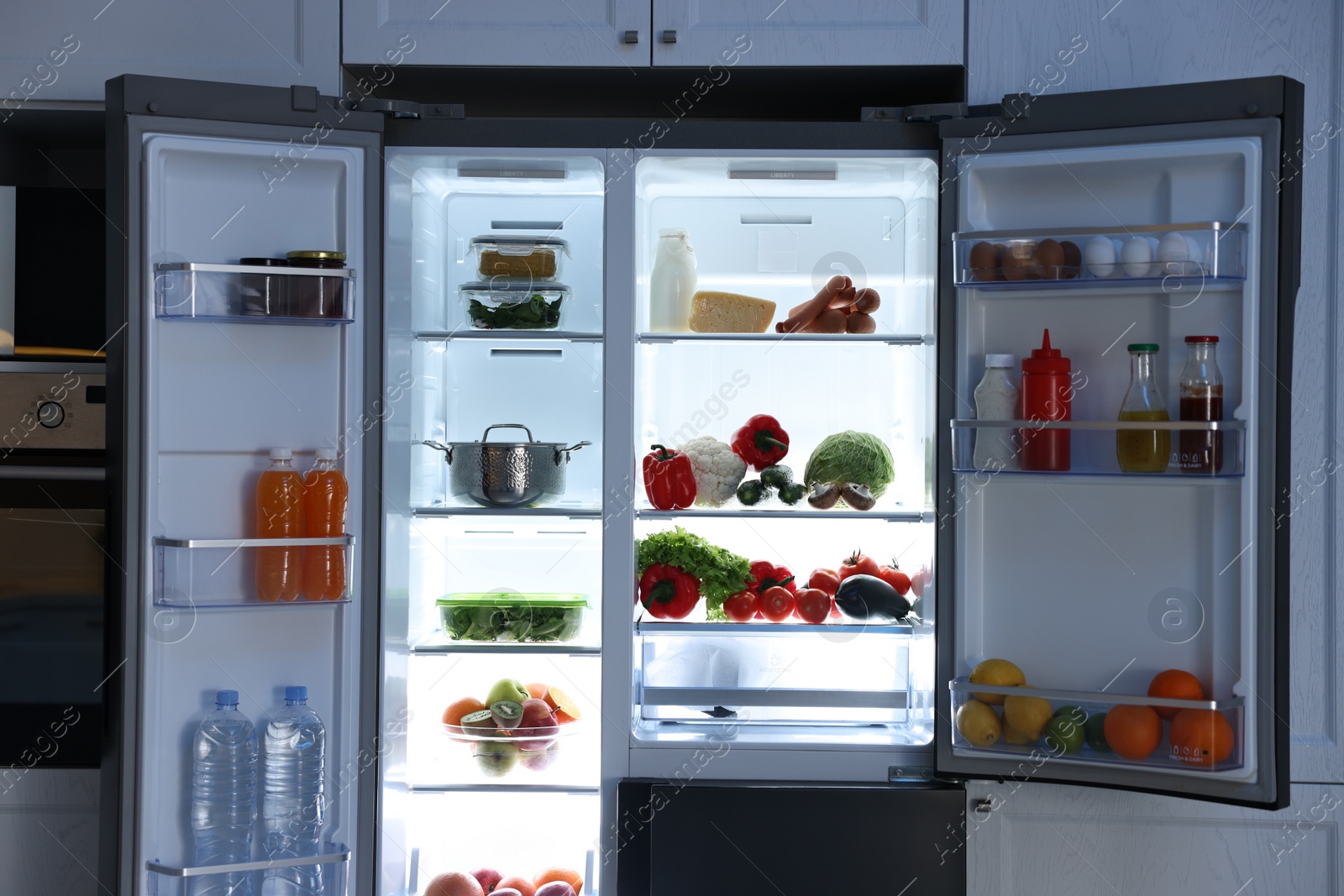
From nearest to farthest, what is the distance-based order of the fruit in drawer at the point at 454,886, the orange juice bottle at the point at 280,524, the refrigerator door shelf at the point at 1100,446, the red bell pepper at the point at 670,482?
the refrigerator door shelf at the point at 1100,446, the orange juice bottle at the point at 280,524, the fruit in drawer at the point at 454,886, the red bell pepper at the point at 670,482

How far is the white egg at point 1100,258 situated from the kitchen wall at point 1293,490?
44 centimetres

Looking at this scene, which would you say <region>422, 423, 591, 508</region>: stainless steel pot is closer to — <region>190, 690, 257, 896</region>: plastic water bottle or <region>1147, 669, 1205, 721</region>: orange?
<region>190, 690, 257, 896</region>: plastic water bottle

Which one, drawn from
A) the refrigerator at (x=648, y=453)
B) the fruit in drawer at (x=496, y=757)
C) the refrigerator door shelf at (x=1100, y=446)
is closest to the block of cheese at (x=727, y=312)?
the refrigerator at (x=648, y=453)

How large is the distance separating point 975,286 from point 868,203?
523 mm

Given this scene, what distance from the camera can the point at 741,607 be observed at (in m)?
2.04

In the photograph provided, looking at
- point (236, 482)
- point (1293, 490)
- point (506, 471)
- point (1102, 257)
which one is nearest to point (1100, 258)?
point (1102, 257)

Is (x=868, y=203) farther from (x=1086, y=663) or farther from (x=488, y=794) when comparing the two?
(x=488, y=794)

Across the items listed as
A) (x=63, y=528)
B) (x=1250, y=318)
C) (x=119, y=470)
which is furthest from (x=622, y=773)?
(x=1250, y=318)

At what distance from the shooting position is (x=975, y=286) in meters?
1.74

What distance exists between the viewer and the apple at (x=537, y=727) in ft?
6.49

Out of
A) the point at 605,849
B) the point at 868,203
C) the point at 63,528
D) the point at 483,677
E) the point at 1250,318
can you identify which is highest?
the point at 868,203

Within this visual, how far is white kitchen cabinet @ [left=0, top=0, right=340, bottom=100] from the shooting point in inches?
76.0

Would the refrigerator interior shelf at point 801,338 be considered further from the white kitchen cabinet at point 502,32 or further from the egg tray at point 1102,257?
the white kitchen cabinet at point 502,32

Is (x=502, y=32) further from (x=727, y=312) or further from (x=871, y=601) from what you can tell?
(x=871, y=601)
